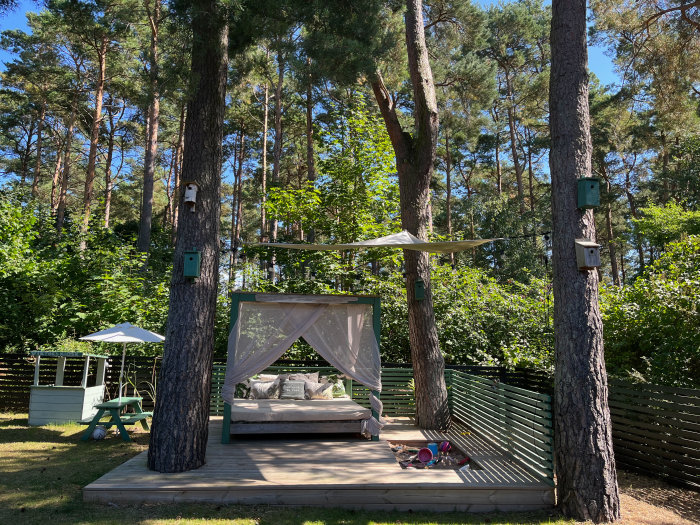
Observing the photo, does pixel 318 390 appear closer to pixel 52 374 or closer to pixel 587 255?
pixel 587 255

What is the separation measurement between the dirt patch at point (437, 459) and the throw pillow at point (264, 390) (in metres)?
1.99

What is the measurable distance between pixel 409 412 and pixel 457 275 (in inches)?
119

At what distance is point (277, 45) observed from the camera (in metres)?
5.77

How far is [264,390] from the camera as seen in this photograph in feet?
22.2

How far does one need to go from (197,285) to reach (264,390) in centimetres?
275

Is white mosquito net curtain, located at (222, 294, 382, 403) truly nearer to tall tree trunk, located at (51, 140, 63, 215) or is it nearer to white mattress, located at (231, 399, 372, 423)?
white mattress, located at (231, 399, 372, 423)

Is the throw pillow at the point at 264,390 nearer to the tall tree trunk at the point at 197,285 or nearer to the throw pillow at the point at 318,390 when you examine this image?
the throw pillow at the point at 318,390

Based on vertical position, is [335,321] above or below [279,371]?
above

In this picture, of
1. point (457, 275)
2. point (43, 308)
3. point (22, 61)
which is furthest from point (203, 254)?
point (22, 61)

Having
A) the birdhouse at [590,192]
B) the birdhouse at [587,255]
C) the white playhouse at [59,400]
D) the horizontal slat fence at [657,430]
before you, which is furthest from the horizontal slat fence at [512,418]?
the white playhouse at [59,400]

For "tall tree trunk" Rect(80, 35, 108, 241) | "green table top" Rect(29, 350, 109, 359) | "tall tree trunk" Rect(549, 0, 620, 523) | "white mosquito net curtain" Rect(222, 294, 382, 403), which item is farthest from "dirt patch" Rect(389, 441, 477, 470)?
"tall tree trunk" Rect(80, 35, 108, 241)

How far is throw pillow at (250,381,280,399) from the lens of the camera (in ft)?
22.1

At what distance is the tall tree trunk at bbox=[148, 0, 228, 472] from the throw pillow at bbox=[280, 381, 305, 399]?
225cm

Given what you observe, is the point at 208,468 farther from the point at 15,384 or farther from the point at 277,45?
the point at 15,384
